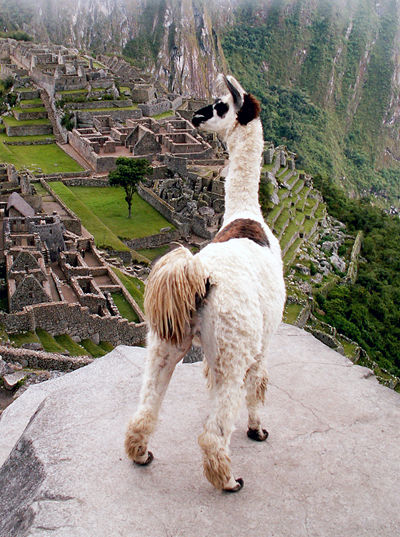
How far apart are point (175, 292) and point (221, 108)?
7.25 ft

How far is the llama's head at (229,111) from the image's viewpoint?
17.3 ft

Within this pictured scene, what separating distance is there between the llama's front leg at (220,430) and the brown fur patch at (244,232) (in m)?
1.35

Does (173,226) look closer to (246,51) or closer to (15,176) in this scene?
(15,176)

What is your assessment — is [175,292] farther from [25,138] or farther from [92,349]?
[25,138]

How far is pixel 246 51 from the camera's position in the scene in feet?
480

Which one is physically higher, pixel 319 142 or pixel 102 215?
pixel 102 215

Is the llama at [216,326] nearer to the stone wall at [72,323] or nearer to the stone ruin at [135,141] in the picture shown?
the stone wall at [72,323]

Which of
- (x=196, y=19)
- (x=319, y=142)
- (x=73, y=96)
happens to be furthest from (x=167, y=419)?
(x=196, y=19)

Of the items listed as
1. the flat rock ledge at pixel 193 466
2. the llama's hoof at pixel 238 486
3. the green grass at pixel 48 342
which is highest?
the llama's hoof at pixel 238 486

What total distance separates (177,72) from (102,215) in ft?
340

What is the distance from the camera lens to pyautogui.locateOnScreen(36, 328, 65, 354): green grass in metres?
13.1

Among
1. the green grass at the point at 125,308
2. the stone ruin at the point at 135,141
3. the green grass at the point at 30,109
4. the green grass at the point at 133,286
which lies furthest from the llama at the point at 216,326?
the green grass at the point at 30,109

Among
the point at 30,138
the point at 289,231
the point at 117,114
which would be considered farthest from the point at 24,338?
the point at 117,114

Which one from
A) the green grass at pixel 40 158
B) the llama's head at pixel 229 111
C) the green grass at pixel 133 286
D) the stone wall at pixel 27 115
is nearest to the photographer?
the llama's head at pixel 229 111
